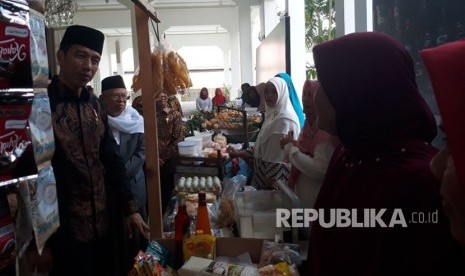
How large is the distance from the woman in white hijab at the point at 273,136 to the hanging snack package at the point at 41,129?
1569 mm

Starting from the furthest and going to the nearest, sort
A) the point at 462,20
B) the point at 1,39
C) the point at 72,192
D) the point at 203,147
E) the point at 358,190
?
the point at 203,147, the point at 72,192, the point at 462,20, the point at 358,190, the point at 1,39

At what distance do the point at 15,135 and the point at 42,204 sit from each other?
0.72 feet

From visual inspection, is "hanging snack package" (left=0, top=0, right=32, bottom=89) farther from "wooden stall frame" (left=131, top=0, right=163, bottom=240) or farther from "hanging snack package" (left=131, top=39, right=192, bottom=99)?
→ "hanging snack package" (left=131, top=39, right=192, bottom=99)

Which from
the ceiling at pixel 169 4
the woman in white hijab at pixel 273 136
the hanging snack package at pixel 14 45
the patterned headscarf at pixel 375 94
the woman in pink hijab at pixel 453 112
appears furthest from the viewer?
the ceiling at pixel 169 4

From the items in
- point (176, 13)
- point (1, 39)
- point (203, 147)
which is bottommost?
point (203, 147)

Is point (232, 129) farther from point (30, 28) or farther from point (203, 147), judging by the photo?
point (30, 28)

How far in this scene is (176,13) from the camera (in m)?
12.4

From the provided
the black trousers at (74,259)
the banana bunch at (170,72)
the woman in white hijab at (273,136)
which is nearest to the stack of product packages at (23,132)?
the black trousers at (74,259)

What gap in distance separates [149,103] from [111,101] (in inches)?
46.3

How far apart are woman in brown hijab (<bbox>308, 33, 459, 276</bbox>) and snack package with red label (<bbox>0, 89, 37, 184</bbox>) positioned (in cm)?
83

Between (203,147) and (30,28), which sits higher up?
(30,28)

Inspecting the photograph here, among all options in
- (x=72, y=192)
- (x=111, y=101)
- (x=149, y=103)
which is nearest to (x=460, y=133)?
(x=149, y=103)

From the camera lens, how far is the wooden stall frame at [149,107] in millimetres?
1539

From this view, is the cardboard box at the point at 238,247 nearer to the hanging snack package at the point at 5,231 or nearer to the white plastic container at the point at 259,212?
the white plastic container at the point at 259,212
